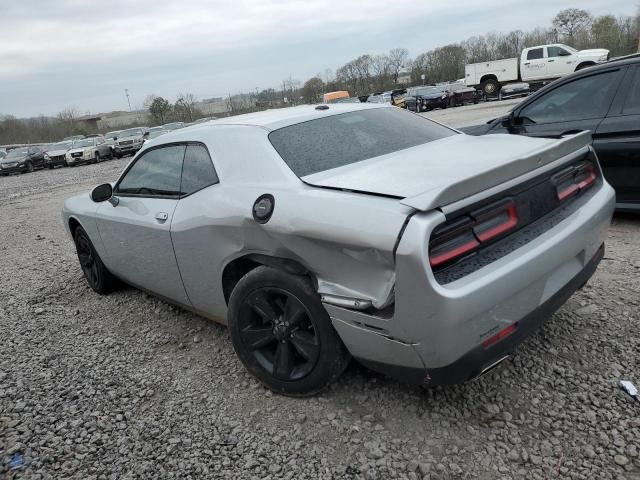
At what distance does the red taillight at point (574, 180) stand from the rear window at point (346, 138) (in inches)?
34.7

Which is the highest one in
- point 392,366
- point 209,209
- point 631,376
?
point 209,209

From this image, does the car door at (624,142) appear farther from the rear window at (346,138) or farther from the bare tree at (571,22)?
the bare tree at (571,22)

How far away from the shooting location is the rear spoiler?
2.00 metres

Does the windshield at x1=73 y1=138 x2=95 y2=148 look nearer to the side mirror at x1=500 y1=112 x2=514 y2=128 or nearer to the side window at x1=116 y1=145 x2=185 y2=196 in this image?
the side window at x1=116 y1=145 x2=185 y2=196

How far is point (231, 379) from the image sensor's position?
3076mm

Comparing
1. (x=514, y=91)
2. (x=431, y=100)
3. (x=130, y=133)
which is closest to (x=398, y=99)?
(x=431, y=100)

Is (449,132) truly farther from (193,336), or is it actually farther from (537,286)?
(193,336)

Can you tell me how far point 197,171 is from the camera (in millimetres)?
3219

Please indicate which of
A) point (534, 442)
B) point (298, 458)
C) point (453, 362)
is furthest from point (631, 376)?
point (298, 458)

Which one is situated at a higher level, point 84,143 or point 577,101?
point 577,101

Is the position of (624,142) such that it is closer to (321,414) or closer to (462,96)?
(321,414)

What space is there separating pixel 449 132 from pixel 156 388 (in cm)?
Answer: 258

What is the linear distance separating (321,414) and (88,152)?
28.4 metres

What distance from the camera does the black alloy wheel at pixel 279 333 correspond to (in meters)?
2.58
